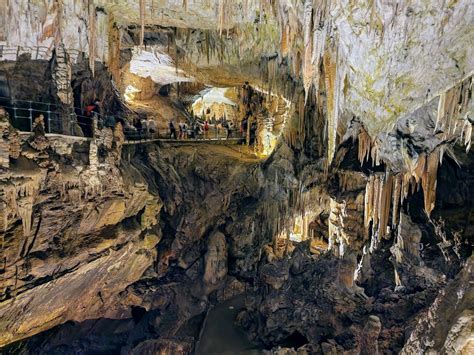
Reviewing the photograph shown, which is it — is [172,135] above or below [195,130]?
below

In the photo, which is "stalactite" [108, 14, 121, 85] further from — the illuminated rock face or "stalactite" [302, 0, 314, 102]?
"stalactite" [302, 0, 314, 102]

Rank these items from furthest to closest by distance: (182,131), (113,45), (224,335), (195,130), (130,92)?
(195,130) → (130,92) → (182,131) → (113,45) → (224,335)

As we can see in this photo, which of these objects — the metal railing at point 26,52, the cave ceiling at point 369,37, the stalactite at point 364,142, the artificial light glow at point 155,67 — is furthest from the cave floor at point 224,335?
the artificial light glow at point 155,67

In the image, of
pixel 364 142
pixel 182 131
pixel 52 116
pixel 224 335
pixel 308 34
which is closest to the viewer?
pixel 308 34

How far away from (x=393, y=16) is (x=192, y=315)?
347 inches

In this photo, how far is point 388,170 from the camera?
358 inches

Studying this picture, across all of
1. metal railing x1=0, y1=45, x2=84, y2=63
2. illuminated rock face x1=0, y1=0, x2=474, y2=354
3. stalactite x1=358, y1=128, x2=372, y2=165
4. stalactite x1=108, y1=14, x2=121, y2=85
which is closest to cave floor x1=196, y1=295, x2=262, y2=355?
illuminated rock face x1=0, y1=0, x2=474, y2=354

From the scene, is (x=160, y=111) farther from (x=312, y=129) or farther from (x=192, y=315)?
(x=192, y=315)

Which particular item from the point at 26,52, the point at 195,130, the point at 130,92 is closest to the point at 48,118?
the point at 26,52

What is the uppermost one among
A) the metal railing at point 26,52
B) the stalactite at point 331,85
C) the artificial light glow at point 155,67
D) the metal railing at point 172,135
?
the artificial light glow at point 155,67

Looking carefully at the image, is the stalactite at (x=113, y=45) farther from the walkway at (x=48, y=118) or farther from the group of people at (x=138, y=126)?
the walkway at (x=48, y=118)

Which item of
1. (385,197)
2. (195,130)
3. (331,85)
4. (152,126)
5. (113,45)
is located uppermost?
(113,45)

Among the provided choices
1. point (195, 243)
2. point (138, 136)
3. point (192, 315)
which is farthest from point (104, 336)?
point (138, 136)

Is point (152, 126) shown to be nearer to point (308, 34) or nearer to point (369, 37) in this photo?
point (308, 34)
